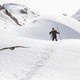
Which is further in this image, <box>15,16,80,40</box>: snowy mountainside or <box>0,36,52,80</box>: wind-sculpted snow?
<box>15,16,80,40</box>: snowy mountainside

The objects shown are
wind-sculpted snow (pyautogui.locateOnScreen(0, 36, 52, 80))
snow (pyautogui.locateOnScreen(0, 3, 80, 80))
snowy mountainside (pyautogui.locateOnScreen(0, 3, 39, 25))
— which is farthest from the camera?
snowy mountainside (pyautogui.locateOnScreen(0, 3, 39, 25))

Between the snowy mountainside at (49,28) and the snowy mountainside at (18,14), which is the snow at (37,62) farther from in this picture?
the snowy mountainside at (18,14)

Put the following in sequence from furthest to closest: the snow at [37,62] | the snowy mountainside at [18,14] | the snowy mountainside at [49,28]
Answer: the snowy mountainside at [18,14]
the snowy mountainside at [49,28]
the snow at [37,62]

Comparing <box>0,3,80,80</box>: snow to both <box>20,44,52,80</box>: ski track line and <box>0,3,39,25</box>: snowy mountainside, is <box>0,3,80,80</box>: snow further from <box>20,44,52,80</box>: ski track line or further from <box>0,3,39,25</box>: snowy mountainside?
<box>0,3,39,25</box>: snowy mountainside

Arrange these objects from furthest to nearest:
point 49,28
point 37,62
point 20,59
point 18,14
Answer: point 18,14 < point 49,28 < point 20,59 < point 37,62

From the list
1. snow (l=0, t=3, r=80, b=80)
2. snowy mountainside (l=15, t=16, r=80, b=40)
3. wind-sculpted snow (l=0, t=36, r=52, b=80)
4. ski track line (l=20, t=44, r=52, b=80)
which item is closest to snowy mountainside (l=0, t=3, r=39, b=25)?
snowy mountainside (l=15, t=16, r=80, b=40)

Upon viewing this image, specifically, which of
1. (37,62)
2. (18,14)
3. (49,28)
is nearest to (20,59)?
(37,62)

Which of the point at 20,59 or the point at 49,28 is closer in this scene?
the point at 20,59

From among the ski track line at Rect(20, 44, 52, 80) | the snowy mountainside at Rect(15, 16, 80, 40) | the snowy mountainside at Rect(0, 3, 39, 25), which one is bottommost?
the ski track line at Rect(20, 44, 52, 80)

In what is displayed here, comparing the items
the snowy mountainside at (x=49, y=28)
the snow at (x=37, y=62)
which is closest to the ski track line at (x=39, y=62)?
the snow at (x=37, y=62)

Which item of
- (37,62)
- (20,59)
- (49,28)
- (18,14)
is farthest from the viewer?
(18,14)

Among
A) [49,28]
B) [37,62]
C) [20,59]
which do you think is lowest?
[37,62]

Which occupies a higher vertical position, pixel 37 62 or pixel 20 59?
pixel 20 59

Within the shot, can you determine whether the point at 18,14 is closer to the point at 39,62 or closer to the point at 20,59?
the point at 20,59
